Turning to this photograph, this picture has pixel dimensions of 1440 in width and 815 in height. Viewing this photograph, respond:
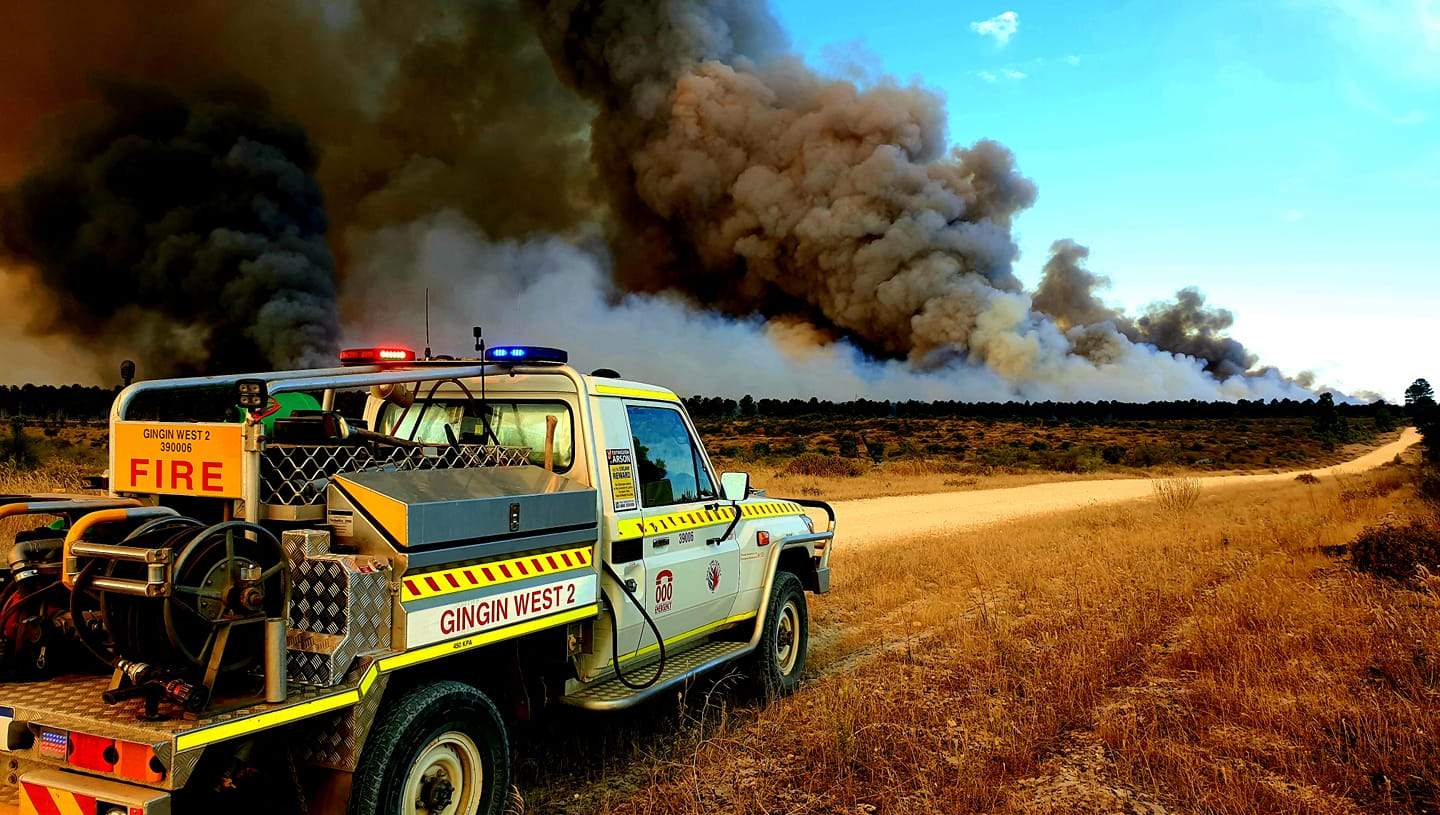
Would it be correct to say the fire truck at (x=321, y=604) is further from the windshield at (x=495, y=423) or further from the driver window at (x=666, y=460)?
the driver window at (x=666, y=460)

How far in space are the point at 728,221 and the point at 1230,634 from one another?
6785cm

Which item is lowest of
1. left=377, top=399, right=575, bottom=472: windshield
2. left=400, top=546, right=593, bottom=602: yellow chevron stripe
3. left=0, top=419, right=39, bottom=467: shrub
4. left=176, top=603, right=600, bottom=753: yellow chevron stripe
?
left=176, top=603, right=600, bottom=753: yellow chevron stripe

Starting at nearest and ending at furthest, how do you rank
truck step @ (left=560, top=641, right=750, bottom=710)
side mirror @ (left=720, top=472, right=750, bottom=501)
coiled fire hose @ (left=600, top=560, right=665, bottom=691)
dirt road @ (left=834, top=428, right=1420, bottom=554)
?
truck step @ (left=560, top=641, right=750, bottom=710) < coiled fire hose @ (left=600, top=560, right=665, bottom=691) < side mirror @ (left=720, top=472, right=750, bottom=501) < dirt road @ (left=834, top=428, right=1420, bottom=554)

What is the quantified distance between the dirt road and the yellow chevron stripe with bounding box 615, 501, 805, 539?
664cm

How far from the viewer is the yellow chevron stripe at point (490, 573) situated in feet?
11.6

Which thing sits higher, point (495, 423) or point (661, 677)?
point (495, 423)

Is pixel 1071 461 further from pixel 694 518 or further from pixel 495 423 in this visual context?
pixel 495 423

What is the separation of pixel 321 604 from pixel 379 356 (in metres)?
1.68

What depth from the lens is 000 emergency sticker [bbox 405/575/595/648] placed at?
11.6ft

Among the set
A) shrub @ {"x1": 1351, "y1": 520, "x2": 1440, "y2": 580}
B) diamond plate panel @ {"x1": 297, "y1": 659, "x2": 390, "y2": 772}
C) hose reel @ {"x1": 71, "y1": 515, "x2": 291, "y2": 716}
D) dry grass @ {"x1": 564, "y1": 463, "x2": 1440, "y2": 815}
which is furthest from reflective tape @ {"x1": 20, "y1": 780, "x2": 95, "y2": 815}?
shrub @ {"x1": 1351, "y1": 520, "x2": 1440, "y2": 580}

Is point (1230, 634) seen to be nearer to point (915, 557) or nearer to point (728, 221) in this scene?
point (915, 557)

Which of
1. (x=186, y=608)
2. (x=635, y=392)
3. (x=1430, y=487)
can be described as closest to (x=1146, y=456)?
(x=1430, y=487)

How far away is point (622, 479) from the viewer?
4934mm

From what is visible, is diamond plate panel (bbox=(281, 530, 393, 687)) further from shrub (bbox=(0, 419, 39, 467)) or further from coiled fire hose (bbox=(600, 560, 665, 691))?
shrub (bbox=(0, 419, 39, 467))
